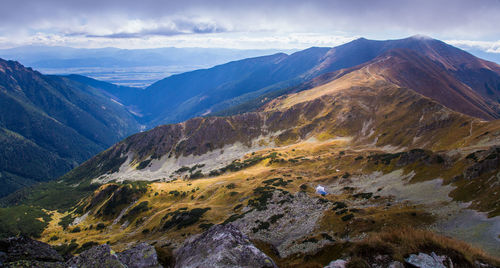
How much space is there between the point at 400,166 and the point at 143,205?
4134 inches

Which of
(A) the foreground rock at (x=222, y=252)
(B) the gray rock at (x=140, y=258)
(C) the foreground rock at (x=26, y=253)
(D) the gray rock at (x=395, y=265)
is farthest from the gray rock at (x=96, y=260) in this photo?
(D) the gray rock at (x=395, y=265)

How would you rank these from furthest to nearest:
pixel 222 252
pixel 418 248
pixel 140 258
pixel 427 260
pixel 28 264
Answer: pixel 140 258, pixel 222 252, pixel 28 264, pixel 418 248, pixel 427 260

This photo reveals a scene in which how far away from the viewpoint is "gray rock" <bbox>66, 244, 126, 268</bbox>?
60.3 ft

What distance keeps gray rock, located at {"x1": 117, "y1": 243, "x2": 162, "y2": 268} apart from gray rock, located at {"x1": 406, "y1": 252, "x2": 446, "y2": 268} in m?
20.9

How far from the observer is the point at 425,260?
13.4 metres

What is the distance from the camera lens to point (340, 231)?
37.7 meters

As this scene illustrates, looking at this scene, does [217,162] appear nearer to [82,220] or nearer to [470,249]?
[82,220]

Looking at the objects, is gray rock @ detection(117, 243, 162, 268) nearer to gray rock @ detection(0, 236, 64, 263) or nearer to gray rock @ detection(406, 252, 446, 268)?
gray rock @ detection(0, 236, 64, 263)

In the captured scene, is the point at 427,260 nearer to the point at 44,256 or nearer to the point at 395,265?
the point at 395,265

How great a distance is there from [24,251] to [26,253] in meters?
0.29

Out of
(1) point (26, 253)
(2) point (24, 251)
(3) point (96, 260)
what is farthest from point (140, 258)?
(2) point (24, 251)

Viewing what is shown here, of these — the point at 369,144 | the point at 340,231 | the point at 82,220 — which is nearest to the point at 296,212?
the point at 340,231

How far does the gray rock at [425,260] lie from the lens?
520 inches

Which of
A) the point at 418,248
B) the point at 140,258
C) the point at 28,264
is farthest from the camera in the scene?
the point at 140,258
